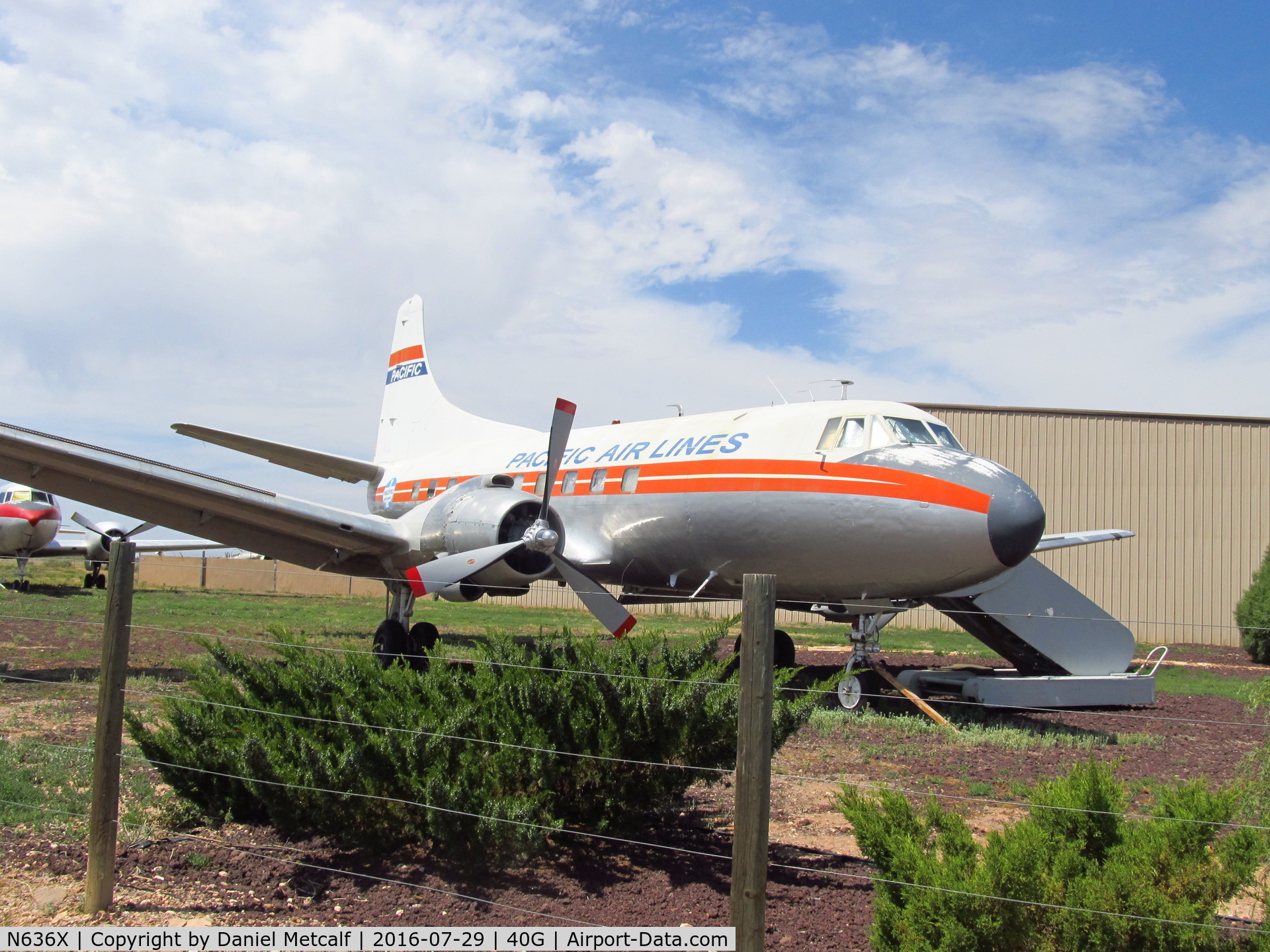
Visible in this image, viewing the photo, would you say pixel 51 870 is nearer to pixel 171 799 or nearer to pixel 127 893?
pixel 127 893

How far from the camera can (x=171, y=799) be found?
588 cm

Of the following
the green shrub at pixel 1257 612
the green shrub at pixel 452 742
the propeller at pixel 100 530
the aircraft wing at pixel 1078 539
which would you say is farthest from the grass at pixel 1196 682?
the propeller at pixel 100 530

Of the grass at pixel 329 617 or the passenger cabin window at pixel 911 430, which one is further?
the grass at pixel 329 617

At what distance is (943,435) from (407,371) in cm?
1311

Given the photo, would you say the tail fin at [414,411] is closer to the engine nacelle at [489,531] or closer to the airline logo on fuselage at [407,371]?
the airline logo on fuselage at [407,371]

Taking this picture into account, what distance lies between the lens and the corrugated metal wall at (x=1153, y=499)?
2552cm

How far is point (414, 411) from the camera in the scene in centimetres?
1972

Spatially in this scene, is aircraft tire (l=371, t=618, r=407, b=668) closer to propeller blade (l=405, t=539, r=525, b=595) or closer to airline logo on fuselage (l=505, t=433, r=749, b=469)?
propeller blade (l=405, t=539, r=525, b=595)

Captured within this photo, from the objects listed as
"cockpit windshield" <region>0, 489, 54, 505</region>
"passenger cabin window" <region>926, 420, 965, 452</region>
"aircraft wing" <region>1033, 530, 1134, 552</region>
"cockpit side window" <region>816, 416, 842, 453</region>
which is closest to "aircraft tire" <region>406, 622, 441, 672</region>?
"cockpit side window" <region>816, 416, 842, 453</region>

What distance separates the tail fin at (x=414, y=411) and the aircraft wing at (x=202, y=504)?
5532 millimetres

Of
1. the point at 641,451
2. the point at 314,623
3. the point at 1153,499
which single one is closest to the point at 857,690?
the point at 641,451

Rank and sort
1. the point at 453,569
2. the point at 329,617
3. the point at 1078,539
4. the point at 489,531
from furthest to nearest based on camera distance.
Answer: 1. the point at 329,617
2. the point at 1078,539
3. the point at 489,531
4. the point at 453,569

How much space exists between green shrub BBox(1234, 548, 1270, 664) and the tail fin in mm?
17682

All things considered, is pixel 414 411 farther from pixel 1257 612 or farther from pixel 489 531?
pixel 1257 612
